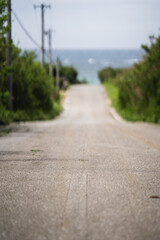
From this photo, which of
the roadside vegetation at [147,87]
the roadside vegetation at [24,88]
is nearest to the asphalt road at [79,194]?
the roadside vegetation at [24,88]

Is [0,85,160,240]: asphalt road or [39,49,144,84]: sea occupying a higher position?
[39,49,144,84]: sea

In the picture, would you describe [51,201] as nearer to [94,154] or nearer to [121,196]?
[121,196]

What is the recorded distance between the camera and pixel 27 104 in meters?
23.3

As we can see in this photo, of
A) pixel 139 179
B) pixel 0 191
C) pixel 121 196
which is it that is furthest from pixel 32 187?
pixel 139 179

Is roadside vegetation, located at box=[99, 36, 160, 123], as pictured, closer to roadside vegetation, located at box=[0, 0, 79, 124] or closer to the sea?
the sea

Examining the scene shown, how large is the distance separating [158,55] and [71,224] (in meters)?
18.3

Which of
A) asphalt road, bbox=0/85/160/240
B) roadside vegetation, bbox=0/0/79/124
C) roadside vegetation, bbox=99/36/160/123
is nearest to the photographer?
asphalt road, bbox=0/85/160/240

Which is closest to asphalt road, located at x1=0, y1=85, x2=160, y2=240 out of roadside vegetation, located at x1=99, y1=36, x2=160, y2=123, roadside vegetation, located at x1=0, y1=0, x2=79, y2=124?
roadside vegetation, located at x1=0, y1=0, x2=79, y2=124

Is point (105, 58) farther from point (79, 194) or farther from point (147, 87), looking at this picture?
point (79, 194)

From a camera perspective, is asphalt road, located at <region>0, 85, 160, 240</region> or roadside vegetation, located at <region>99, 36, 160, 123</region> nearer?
asphalt road, located at <region>0, 85, 160, 240</region>

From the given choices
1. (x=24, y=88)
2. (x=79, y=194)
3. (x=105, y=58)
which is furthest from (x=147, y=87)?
(x=105, y=58)

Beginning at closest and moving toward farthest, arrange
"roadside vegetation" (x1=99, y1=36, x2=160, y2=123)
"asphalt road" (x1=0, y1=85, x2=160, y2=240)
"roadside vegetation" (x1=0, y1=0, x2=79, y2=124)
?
1. "asphalt road" (x1=0, y1=85, x2=160, y2=240)
2. "roadside vegetation" (x1=0, y1=0, x2=79, y2=124)
3. "roadside vegetation" (x1=99, y1=36, x2=160, y2=123)

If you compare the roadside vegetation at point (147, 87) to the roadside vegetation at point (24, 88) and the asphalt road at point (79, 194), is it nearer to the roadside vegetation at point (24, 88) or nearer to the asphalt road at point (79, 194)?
the roadside vegetation at point (24, 88)

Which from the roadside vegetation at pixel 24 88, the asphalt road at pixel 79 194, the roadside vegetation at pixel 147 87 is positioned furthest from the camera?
the roadside vegetation at pixel 147 87
